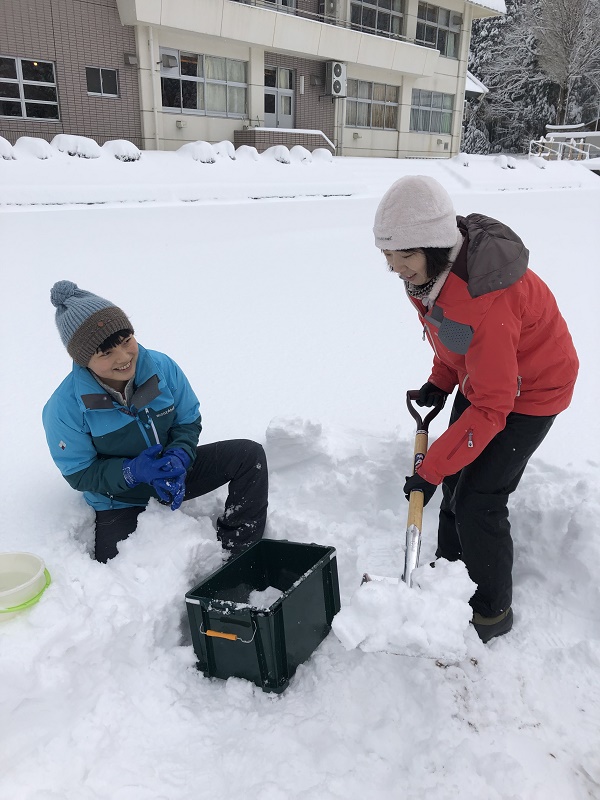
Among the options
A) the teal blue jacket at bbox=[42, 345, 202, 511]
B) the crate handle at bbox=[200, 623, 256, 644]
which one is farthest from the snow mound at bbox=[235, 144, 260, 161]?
the crate handle at bbox=[200, 623, 256, 644]

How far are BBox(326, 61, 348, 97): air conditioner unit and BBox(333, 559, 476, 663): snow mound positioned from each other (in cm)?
1694

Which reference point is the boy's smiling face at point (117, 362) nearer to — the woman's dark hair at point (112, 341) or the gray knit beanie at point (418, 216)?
the woman's dark hair at point (112, 341)

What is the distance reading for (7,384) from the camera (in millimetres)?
3748

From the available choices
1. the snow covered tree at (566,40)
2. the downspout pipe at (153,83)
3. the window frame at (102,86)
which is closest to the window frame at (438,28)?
the snow covered tree at (566,40)

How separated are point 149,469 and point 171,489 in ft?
0.40

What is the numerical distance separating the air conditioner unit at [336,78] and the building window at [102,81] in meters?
6.18

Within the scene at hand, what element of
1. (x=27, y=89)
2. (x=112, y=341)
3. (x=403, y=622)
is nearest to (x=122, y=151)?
(x=27, y=89)

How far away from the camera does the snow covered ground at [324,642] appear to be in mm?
1737

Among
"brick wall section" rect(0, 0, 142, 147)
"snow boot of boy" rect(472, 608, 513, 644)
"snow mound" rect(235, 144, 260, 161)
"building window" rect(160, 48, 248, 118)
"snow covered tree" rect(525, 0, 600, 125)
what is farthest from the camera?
"snow covered tree" rect(525, 0, 600, 125)

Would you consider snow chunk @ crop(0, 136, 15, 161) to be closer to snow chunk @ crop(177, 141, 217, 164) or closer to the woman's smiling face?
snow chunk @ crop(177, 141, 217, 164)

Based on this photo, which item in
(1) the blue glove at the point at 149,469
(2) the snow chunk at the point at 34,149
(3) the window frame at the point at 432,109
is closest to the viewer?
(1) the blue glove at the point at 149,469

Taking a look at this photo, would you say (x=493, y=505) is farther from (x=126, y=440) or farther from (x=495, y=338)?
(x=126, y=440)

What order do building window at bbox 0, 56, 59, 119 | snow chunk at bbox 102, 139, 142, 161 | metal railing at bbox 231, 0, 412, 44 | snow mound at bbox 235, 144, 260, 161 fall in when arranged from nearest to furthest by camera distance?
snow chunk at bbox 102, 139, 142, 161 < building window at bbox 0, 56, 59, 119 < snow mound at bbox 235, 144, 260, 161 < metal railing at bbox 231, 0, 412, 44

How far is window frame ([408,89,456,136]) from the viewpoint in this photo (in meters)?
19.5
